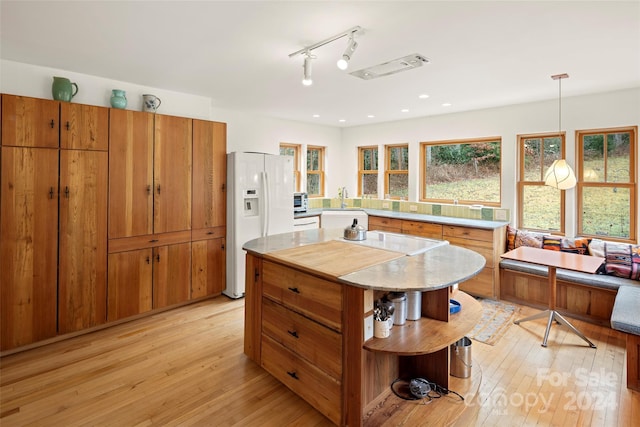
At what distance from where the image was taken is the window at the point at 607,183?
144 inches

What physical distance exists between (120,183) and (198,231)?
3.18 feet

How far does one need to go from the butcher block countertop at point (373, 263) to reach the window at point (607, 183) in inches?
102

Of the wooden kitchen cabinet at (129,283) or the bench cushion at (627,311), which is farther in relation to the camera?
the wooden kitchen cabinet at (129,283)

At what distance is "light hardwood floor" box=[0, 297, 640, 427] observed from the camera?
6.65 feet

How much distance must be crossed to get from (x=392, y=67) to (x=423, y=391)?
2.53 meters

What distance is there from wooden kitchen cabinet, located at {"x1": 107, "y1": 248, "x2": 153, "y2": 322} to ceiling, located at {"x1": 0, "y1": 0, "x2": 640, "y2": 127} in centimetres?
181

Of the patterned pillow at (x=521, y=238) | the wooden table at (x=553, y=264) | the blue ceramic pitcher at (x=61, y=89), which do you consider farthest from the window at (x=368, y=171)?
the blue ceramic pitcher at (x=61, y=89)

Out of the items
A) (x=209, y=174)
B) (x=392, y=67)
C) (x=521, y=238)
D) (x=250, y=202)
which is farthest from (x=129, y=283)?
(x=521, y=238)

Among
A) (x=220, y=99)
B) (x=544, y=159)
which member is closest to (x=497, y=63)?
(x=544, y=159)

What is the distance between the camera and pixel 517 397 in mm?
2209

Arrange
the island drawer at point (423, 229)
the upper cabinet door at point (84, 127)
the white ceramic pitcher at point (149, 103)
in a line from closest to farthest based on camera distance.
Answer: the upper cabinet door at point (84, 127)
the white ceramic pitcher at point (149, 103)
the island drawer at point (423, 229)

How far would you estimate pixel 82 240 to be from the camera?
3.05 metres

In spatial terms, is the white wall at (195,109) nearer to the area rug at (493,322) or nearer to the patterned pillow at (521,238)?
the patterned pillow at (521,238)

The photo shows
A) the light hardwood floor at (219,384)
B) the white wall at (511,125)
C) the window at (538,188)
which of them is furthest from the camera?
the window at (538,188)
